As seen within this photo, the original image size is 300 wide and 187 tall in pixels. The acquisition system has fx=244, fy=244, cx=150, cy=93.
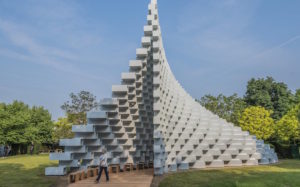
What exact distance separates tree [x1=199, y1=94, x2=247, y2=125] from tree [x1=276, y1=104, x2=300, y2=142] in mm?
6836

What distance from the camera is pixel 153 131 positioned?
560 inches

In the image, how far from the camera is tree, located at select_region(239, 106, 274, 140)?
32375 millimetres

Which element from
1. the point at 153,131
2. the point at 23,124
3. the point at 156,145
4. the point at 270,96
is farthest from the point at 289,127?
the point at 23,124

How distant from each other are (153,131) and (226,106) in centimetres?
2521

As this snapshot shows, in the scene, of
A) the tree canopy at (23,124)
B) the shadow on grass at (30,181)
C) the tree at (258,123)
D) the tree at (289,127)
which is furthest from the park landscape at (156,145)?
the tree canopy at (23,124)

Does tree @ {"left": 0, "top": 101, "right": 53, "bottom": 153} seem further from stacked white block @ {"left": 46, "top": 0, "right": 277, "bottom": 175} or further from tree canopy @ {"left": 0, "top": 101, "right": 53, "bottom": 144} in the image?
Answer: stacked white block @ {"left": 46, "top": 0, "right": 277, "bottom": 175}

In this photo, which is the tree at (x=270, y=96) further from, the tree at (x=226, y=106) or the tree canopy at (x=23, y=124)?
the tree canopy at (x=23, y=124)

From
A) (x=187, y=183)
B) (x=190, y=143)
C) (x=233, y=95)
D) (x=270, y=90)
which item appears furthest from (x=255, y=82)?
(x=187, y=183)

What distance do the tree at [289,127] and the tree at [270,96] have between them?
9.05 m

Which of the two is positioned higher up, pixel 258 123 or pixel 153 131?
pixel 258 123

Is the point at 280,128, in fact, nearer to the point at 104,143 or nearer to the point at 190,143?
the point at 190,143

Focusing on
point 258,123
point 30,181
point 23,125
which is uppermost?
point 23,125

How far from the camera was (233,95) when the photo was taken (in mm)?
37875

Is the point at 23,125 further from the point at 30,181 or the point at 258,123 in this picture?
the point at 258,123
